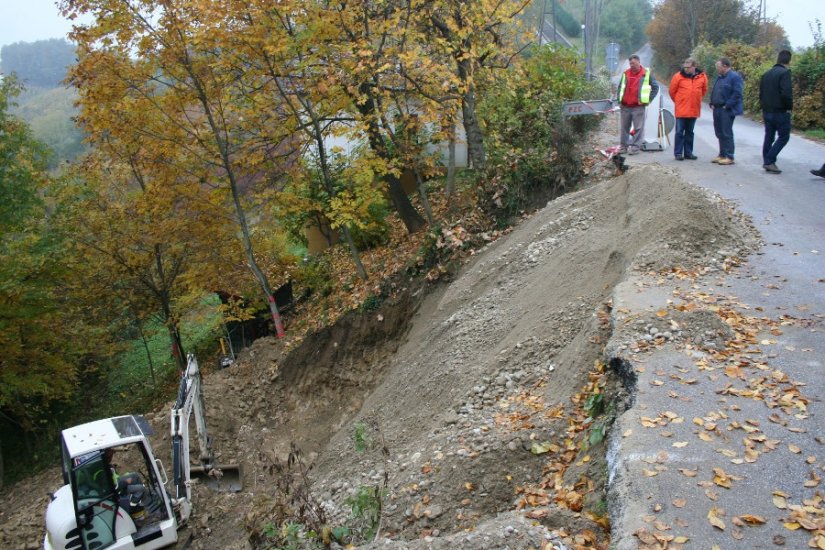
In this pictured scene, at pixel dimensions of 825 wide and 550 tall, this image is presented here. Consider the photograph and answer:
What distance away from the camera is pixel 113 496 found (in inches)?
346

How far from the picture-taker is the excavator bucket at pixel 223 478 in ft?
37.1

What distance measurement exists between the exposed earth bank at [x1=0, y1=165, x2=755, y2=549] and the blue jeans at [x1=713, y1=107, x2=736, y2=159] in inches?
70.4

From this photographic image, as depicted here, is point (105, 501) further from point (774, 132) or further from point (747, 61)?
point (747, 61)

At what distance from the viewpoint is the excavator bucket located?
11.3m

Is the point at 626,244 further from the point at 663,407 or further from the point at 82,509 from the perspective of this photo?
the point at 82,509

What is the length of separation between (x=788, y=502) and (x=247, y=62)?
12.7 m

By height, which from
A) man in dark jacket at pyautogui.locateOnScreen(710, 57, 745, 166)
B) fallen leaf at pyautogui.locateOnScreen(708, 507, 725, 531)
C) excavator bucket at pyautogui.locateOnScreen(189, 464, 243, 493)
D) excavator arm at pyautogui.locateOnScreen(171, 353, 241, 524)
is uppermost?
man in dark jacket at pyautogui.locateOnScreen(710, 57, 745, 166)

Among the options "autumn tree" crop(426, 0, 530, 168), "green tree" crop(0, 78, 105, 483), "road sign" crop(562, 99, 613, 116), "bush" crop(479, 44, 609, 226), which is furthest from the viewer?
"road sign" crop(562, 99, 613, 116)

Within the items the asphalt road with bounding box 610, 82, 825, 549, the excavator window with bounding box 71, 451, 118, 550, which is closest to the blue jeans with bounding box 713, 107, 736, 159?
the asphalt road with bounding box 610, 82, 825, 549

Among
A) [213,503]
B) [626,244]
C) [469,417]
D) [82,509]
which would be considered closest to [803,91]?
[626,244]

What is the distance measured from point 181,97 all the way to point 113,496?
8.78 m

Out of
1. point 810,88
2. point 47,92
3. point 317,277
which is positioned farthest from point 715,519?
point 47,92

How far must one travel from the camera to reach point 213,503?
10688 mm

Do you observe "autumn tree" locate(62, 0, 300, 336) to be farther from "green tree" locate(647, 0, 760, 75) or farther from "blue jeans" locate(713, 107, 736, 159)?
"green tree" locate(647, 0, 760, 75)
